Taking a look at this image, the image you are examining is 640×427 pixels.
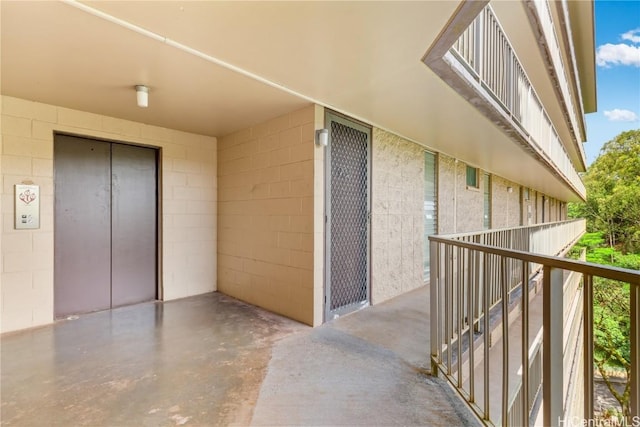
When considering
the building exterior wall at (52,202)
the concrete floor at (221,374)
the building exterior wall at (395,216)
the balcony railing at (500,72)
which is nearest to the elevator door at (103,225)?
the building exterior wall at (52,202)

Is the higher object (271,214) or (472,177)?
(472,177)

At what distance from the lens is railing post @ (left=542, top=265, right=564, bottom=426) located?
3.92ft

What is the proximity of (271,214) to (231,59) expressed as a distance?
1862mm

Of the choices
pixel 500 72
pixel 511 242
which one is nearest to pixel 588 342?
pixel 511 242

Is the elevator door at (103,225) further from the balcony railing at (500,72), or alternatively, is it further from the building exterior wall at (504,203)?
the building exterior wall at (504,203)

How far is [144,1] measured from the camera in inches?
65.9

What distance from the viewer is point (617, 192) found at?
55.9 feet

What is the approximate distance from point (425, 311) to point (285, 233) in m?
2.04

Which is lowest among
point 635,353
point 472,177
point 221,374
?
point 221,374

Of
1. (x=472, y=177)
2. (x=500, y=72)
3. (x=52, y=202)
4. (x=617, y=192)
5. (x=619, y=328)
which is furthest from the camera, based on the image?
(x=617, y=192)

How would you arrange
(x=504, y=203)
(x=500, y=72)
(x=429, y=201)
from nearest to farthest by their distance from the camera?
(x=500, y=72) → (x=429, y=201) → (x=504, y=203)

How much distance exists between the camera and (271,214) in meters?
3.73

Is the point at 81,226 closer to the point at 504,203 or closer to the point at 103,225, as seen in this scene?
the point at 103,225

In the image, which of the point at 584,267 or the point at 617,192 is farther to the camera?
the point at 617,192
